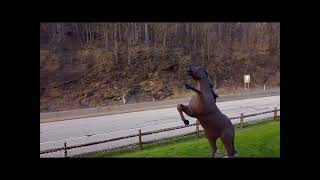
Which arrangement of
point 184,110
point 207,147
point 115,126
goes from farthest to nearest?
point 115,126 → point 207,147 → point 184,110

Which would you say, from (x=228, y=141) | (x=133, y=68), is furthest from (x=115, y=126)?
(x=228, y=141)

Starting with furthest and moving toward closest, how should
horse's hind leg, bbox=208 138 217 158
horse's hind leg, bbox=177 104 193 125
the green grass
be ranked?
the green grass, horse's hind leg, bbox=208 138 217 158, horse's hind leg, bbox=177 104 193 125

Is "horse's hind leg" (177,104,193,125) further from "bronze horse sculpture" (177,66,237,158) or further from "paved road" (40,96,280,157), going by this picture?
"paved road" (40,96,280,157)

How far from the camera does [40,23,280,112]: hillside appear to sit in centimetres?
585

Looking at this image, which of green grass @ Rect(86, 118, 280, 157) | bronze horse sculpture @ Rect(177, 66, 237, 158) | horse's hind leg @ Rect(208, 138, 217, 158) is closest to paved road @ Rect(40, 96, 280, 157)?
green grass @ Rect(86, 118, 280, 157)

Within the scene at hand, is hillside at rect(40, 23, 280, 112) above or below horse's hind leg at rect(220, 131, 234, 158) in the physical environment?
above

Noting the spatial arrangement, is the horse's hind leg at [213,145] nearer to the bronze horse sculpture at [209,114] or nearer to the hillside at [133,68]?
the bronze horse sculpture at [209,114]

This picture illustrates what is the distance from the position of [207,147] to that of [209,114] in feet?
1.50

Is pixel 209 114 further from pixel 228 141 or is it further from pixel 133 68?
pixel 133 68

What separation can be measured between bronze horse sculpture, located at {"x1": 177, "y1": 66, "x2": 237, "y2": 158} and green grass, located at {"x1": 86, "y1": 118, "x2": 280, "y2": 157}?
0.15 meters

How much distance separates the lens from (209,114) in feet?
18.0
